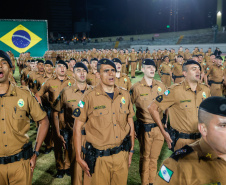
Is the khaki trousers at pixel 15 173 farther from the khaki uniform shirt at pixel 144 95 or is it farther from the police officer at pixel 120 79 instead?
the police officer at pixel 120 79

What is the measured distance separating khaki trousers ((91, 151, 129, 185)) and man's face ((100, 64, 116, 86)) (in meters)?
0.98

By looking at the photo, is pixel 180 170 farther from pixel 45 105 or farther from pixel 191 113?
pixel 45 105

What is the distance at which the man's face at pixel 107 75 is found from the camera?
3116 millimetres

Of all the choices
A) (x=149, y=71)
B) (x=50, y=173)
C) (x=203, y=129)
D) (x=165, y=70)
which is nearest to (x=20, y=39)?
(x=50, y=173)

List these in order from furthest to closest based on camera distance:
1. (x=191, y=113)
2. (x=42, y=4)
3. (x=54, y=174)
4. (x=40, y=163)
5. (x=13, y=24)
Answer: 1. (x=42, y=4)
2. (x=13, y=24)
3. (x=40, y=163)
4. (x=54, y=174)
5. (x=191, y=113)

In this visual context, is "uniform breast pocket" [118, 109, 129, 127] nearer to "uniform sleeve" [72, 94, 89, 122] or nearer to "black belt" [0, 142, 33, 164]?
"uniform sleeve" [72, 94, 89, 122]

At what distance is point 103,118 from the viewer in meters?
2.93

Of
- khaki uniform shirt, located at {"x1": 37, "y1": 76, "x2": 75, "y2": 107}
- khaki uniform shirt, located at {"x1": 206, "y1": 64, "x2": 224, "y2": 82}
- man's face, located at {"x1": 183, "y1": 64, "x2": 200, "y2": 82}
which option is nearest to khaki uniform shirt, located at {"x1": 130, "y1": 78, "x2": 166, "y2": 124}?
man's face, located at {"x1": 183, "y1": 64, "x2": 200, "y2": 82}

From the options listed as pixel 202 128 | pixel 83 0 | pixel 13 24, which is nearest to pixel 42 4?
pixel 83 0

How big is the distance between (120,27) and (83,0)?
11365 mm

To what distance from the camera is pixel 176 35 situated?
39.9 metres

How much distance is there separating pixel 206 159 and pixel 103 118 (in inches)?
65.9

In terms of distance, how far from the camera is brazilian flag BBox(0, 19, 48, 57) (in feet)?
19.5

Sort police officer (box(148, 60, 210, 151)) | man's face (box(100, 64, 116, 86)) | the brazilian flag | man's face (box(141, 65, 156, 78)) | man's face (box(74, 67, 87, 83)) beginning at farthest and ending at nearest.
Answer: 1. the brazilian flag
2. man's face (box(141, 65, 156, 78))
3. man's face (box(74, 67, 87, 83))
4. police officer (box(148, 60, 210, 151))
5. man's face (box(100, 64, 116, 86))
